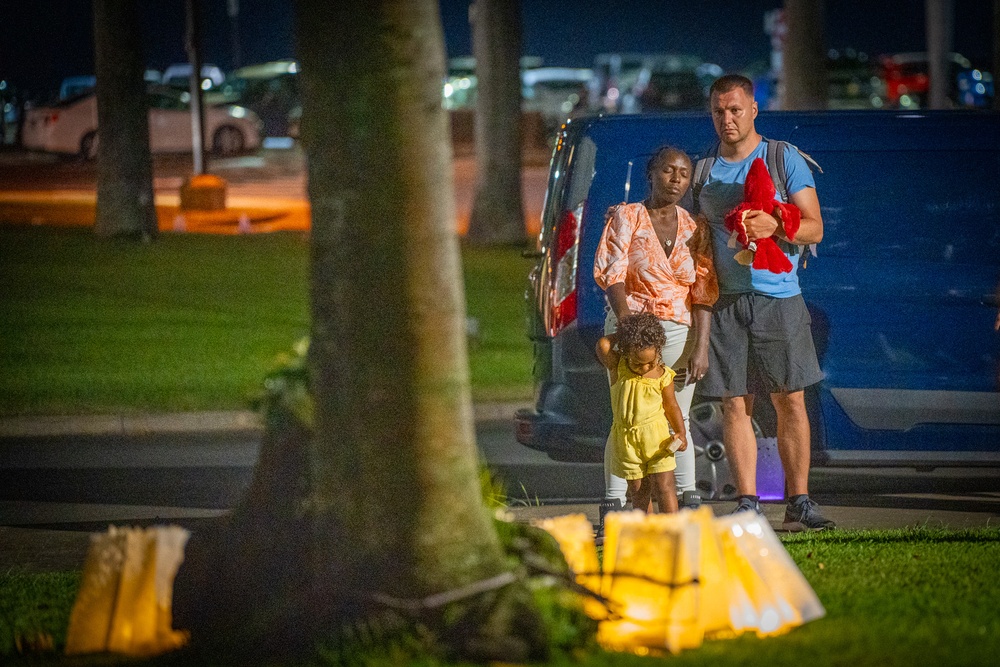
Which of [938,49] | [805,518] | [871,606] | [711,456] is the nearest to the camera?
[871,606]

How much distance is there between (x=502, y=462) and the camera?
8.67 m

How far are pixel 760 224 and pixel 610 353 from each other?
0.83 metres

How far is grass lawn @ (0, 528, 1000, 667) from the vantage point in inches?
178

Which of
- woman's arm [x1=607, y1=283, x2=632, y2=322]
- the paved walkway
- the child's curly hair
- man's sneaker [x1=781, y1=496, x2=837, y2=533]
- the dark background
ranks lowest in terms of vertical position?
the paved walkway

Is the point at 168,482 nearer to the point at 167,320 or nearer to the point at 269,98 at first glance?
the point at 167,320

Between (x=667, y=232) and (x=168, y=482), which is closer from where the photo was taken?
(x=667, y=232)

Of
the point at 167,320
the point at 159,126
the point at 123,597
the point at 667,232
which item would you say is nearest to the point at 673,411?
the point at 667,232

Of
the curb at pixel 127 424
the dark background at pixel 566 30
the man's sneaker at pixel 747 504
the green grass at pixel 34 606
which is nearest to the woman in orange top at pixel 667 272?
the man's sneaker at pixel 747 504

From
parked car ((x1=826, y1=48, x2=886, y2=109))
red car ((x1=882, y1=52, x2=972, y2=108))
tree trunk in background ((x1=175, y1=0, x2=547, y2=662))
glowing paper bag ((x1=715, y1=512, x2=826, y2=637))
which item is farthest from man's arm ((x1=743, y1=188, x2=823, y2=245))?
parked car ((x1=826, y1=48, x2=886, y2=109))

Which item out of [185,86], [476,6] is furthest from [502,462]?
[185,86]

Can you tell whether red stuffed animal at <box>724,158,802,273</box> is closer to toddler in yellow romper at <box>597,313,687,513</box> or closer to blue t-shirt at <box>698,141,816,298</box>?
blue t-shirt at <box>698,141,816,298</box>

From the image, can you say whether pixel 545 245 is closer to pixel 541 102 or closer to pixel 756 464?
pixel 756 464

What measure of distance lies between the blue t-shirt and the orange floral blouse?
130 mm

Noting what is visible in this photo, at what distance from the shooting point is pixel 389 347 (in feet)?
14.4
